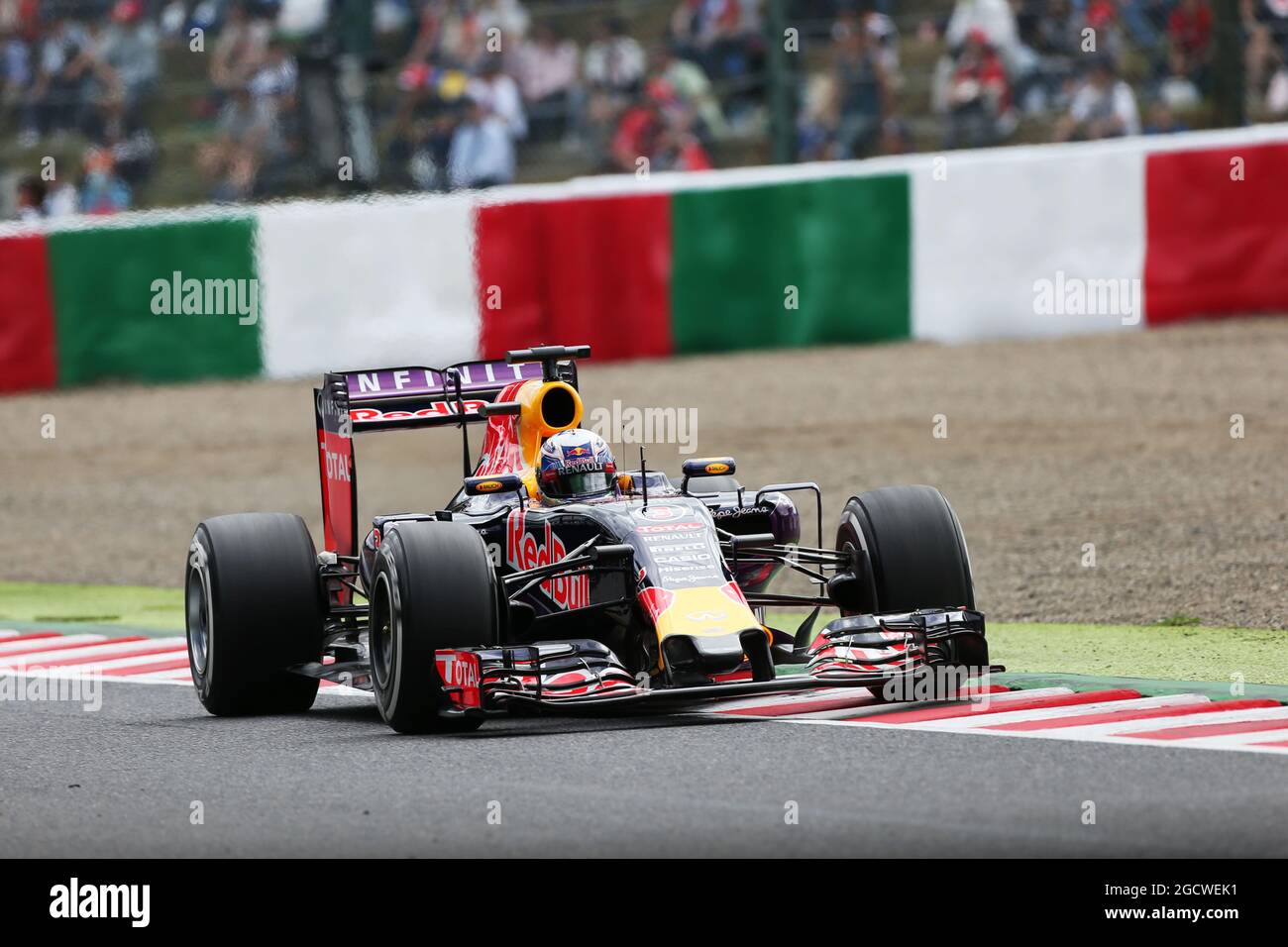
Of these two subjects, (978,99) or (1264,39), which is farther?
(978,99)

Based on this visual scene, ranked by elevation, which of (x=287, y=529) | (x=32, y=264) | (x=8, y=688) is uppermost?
(x=32, y=264)

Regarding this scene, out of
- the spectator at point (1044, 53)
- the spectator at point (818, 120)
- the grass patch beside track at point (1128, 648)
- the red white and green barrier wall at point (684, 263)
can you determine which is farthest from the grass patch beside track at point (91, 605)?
the spectator at point (1044, 53)

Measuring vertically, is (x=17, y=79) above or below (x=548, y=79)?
above

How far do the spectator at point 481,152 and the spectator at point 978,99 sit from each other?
380 centimetres

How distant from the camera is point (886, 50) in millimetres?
19750

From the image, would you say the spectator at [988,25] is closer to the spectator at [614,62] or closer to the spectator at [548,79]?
the spectator at [614,62]

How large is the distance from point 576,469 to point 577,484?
0.21 feet

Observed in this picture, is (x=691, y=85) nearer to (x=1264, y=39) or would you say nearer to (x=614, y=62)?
(x=614, y=62)

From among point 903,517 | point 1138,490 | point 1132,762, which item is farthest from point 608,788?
point 1138,490

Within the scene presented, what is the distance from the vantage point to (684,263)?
19094 mm

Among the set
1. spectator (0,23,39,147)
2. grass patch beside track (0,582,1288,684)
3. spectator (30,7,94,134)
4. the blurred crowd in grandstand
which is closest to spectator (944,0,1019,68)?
the blurred crowd in grandstand

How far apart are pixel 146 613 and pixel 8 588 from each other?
181 cm

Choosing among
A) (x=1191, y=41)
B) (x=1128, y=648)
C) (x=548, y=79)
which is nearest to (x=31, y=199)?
(x=548, y=79)
